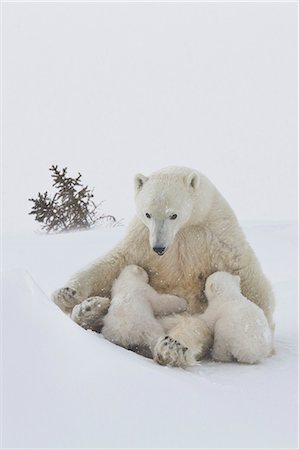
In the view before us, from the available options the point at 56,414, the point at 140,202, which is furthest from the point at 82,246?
the point at 56,414

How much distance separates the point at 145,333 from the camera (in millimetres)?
3367

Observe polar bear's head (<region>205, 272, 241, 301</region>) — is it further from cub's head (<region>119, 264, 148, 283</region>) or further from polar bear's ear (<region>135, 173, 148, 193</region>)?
polar bear's ear (<region>135, 173, 148, 193</region>)

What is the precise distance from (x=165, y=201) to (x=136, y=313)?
2.05 ft

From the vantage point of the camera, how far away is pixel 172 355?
308 cm

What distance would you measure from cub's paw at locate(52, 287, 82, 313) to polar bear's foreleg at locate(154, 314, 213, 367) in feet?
1.57

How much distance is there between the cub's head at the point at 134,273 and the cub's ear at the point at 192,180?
532mm

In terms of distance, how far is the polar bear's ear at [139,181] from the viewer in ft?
12.5

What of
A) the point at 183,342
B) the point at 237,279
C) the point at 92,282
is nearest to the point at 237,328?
the point at 183,342

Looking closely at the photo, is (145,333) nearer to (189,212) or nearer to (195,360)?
(195,360)

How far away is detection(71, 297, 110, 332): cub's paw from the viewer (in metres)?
3.52

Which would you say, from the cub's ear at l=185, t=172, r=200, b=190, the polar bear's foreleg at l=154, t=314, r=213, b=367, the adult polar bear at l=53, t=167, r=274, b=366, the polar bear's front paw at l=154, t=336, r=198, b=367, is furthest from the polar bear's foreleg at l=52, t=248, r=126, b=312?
the polar bear's front paw at l=154, t=336, r=198, b=367

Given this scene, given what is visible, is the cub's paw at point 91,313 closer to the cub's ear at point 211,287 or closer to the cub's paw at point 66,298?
the cub's paw at point 66,298

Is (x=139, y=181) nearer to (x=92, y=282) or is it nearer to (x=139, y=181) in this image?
(x=139, y=181)

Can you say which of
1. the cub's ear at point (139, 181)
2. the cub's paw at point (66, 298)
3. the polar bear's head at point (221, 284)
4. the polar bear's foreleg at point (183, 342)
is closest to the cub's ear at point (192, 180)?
the cub's ear at point (139, 181)
